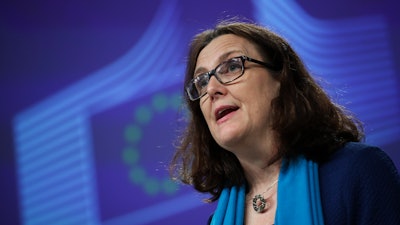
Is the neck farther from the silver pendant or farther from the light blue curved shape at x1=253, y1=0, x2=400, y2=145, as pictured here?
the light blue curved shape at x1=253, y1=0, x2=400, y2=145

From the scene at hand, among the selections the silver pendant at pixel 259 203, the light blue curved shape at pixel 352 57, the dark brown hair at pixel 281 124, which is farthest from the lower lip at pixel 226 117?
the light blue curved shape at pixel 352 57

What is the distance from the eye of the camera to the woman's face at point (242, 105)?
1164mm

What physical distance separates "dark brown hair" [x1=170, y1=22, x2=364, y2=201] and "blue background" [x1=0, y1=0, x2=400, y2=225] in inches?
29.5

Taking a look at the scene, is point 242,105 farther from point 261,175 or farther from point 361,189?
point 361,189

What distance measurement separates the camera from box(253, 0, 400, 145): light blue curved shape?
234 centimetres

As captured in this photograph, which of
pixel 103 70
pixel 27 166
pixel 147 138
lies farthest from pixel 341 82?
pixel 27 166

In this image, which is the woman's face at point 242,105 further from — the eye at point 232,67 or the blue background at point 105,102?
the blue background at point 105,102

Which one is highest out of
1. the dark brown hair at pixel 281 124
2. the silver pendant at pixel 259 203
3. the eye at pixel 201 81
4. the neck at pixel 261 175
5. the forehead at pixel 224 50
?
the forehead at pixel 224 50

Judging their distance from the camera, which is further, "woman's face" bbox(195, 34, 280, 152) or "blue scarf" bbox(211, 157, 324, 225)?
"woman's face" bbox(195, 34, 280, 152)

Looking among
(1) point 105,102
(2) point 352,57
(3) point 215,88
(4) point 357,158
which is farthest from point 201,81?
(2) point 352,57

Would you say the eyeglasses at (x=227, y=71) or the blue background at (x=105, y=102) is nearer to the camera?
the eyeglasses at (x=227, y=71)

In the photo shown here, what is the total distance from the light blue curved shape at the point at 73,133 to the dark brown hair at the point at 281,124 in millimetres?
807

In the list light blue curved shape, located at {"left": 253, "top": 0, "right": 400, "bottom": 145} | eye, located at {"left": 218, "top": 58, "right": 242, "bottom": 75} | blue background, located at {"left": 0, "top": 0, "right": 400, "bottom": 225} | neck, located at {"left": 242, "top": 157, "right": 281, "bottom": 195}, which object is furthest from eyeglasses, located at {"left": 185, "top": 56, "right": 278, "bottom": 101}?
light blue curved shape, located at {"left": 253, "top": 0, "right": 400, "bottom": 145}

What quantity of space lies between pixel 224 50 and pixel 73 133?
1.16m
